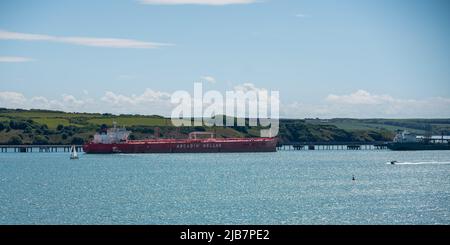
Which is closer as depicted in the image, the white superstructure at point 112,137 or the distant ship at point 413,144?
the white superstructure at point 112,137

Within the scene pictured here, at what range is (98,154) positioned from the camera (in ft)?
520

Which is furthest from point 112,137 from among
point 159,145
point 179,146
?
point 179,146

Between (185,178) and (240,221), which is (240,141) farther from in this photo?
(240,221)

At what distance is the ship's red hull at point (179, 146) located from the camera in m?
158

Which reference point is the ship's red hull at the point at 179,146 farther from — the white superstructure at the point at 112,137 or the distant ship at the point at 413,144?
the distant ship at the point at 413,144

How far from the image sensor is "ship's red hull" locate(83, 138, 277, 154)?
158 m

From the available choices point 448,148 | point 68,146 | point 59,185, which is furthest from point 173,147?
point 59,185

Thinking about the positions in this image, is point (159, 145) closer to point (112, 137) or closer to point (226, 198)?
point (112, 137)

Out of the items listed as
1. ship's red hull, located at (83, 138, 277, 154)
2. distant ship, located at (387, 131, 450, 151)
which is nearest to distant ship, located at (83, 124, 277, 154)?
ship's red hull, located at (83, 138, 277, 154)

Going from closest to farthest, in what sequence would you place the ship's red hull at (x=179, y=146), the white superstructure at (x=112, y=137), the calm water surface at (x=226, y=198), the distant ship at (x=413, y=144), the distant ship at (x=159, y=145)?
the calm water surface at (x=226, y=198), the ship's red hull at (x=179, y=146), the distant ship at (x=159, y=145), the white superstructure at (x=112, y=137), the distant ship at (x=413, y=144)

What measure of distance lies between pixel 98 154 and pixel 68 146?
4088cm

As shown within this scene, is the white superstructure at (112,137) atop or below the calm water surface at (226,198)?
atop

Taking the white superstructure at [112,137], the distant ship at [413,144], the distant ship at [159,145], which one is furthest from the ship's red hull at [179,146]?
the distant ship at [413,144]

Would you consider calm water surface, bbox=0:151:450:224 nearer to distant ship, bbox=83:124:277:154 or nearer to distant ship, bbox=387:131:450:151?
distant ship, bbox=83:124:277:154
